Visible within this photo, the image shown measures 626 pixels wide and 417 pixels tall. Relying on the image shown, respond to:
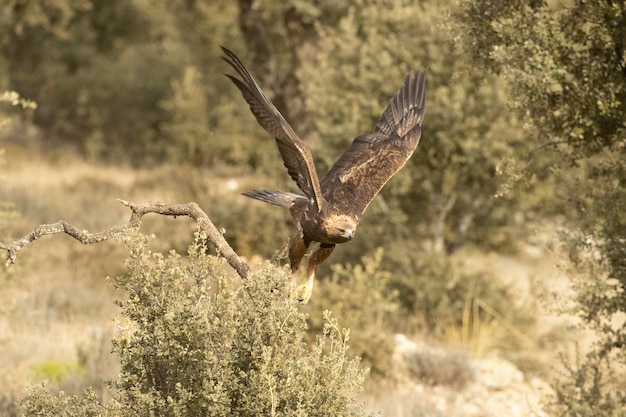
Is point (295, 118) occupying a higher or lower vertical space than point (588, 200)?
higher

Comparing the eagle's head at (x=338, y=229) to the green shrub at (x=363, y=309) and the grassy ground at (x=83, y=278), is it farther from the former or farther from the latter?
the green shrub at (x=363, y=309)

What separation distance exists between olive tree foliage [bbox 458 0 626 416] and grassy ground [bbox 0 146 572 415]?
0.72m

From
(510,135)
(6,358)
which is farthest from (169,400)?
(510,135)

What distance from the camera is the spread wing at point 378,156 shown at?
6199 millimetres

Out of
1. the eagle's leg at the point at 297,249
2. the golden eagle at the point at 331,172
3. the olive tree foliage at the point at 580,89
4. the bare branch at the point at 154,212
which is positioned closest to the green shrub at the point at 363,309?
the olive tree foliage at the point at 580,89

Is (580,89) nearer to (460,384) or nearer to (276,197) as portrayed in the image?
(276,197)

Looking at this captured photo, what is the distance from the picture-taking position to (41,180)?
63.4 ft

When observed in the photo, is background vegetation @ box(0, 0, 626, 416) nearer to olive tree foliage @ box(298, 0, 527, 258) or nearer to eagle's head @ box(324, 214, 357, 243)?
olive tree foliage @ box(298, 0, 527, 258)

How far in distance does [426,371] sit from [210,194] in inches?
237

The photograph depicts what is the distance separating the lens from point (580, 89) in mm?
7016

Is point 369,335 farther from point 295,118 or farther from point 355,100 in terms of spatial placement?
point 295,118

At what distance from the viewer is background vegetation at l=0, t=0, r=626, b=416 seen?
23.5 ft

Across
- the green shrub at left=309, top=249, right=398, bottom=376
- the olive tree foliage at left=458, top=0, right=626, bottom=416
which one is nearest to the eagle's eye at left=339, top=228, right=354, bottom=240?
the olive tree foliage at left=458, top=0, right=626, bottom=416

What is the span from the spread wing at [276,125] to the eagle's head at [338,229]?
0.45 ft
